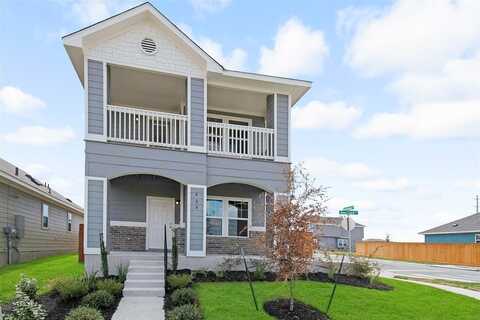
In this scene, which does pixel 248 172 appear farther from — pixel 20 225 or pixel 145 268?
pixel 20 225

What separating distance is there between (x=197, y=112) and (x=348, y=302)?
6783 mm

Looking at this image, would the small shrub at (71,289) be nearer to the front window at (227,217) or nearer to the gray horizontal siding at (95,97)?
the gray horizontal siding at (95,97)

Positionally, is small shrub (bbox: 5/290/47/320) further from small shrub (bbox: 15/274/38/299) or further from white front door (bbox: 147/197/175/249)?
white front door (bbox: 147/197/175/249)

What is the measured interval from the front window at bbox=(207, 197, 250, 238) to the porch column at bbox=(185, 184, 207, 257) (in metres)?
2.00

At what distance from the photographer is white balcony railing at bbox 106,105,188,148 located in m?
11.7

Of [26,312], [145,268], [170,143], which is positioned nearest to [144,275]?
[145,268]

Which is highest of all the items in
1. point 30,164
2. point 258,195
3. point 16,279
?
point 30,164

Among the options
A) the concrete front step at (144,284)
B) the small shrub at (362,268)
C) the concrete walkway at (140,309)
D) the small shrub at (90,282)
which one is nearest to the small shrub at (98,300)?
the concrete walkway at (140,309)

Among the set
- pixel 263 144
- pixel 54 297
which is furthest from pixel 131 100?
pixel 54 297

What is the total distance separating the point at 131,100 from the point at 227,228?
588 cm

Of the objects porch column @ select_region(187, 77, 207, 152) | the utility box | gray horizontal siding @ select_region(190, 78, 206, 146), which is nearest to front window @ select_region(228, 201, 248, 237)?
porch column @ select_region(187, 77, 207, 152)

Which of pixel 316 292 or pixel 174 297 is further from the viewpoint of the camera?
pixel 316 292

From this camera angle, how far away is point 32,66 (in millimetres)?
13039

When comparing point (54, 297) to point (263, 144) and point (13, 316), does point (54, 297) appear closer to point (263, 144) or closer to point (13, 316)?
point (13, 316)
